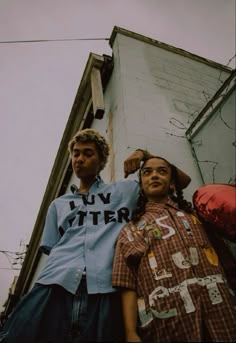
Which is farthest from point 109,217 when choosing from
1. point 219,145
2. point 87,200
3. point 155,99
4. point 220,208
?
point 155,99

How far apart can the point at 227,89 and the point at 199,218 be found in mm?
1112

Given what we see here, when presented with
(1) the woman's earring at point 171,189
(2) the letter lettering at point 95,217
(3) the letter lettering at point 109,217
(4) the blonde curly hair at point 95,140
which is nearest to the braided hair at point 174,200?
(1) the woman's earring at point 171,189

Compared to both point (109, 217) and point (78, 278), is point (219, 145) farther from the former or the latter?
point (78, 278)

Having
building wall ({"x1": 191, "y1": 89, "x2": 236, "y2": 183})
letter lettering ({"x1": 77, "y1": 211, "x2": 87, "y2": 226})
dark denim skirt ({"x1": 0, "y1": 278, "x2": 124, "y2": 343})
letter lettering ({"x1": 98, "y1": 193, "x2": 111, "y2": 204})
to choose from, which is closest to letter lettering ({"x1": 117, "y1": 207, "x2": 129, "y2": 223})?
letter lettering ({"x1": 98, "y1": 193, "x2": 111, "y2": 204})

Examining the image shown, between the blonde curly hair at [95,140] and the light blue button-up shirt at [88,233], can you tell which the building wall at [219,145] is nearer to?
the light blue button-up shirt at [88,233]

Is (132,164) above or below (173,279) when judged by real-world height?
above

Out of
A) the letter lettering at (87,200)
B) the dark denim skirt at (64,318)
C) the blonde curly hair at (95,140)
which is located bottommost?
the dark denim skirt at (64,318)

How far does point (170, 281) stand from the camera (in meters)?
1.22

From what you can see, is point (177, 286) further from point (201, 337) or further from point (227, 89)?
point (227, 89)

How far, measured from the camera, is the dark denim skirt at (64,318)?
1.16 m

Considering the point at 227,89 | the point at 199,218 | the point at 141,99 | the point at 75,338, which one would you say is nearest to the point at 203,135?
the point at 227,89

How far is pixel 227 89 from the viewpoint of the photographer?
207cm

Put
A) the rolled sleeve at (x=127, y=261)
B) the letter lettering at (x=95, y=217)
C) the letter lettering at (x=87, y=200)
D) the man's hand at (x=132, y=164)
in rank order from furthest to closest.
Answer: the man's hand at (x=132, y=164) → the letter lettering at (x=87, y=200) → the letter lettering at (x=95, y=217) → the rolled sleeve at (x=127, y=261)

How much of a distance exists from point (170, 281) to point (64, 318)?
53cm
